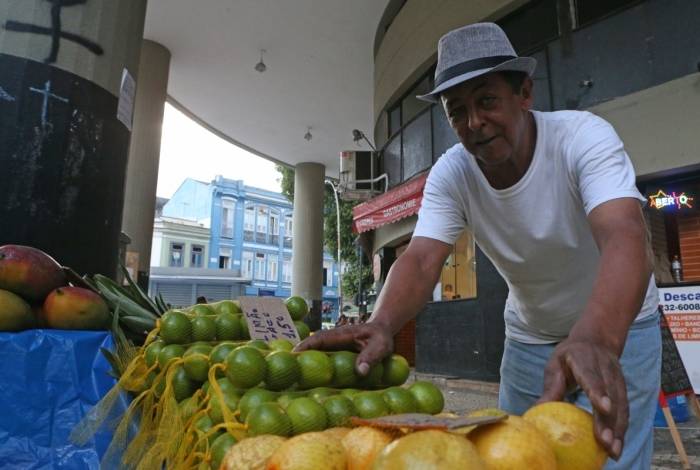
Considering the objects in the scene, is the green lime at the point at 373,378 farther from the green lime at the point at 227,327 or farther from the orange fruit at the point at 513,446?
the green lime at the point at 227,327

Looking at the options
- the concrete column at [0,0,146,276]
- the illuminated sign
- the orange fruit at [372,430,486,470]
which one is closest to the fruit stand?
the orange fruit at [372,430,486,470]

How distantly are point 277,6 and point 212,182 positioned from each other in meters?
29.8

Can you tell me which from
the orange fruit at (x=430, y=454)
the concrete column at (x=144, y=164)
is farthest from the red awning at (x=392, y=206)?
the orange fruit at (x=430, y=454)

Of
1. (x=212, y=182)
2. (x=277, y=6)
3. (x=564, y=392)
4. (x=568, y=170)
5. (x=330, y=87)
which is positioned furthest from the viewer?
(x=212, y=182)

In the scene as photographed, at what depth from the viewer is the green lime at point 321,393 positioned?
5.07 feet

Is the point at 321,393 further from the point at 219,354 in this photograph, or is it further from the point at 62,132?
the point at 62,132

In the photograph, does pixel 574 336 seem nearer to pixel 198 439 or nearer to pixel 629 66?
pixel 198 439

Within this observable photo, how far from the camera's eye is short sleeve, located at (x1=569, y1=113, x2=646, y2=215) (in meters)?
1.67

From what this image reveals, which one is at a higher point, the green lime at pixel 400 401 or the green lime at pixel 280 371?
the green lime at pixel 280 371

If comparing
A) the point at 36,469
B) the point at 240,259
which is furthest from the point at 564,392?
the point at 240,259

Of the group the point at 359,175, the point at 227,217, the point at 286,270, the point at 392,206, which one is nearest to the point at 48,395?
the point at 392,206

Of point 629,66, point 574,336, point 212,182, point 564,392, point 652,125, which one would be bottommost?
point 564,392

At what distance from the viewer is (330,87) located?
667 inches

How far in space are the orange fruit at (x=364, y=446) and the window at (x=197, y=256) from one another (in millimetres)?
39619
